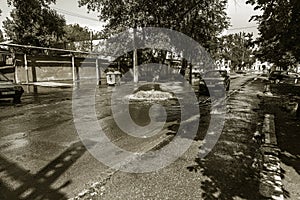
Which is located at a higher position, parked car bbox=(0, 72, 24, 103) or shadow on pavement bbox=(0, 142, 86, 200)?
parked car bbox=(0, 72, 24, 103)

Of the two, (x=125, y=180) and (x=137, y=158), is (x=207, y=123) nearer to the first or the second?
(x=137, y=158)

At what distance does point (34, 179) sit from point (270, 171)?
4679mm

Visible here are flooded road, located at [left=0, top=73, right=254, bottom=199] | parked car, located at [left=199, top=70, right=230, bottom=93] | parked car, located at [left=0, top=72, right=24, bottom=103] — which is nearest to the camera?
flooded road, located at [left=0, top=73, right=254, bottom=199]

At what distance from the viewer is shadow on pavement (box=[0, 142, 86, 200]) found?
3.94 metres

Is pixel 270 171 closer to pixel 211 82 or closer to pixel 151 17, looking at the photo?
pixel 211 82

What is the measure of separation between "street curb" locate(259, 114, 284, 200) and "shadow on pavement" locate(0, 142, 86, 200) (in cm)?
346

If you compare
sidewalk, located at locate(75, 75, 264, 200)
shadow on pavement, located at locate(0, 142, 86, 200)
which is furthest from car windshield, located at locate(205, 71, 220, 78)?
shadow on pavement, located at locate(0, 142, 86, 200)

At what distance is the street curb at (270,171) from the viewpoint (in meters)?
4.22

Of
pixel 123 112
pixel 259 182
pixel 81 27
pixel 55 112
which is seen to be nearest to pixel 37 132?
pixel 55 112

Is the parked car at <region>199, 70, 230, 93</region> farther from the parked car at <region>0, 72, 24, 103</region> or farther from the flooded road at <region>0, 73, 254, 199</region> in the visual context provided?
the parked car at <region>0, 72, 24, 103</region>

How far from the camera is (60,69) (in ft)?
84.7

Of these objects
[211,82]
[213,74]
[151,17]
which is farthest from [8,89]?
[213,74]

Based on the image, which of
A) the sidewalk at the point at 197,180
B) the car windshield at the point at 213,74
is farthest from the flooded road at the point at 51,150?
the car windshield at the point at 213,74

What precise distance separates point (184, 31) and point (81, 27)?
66.6 meters
